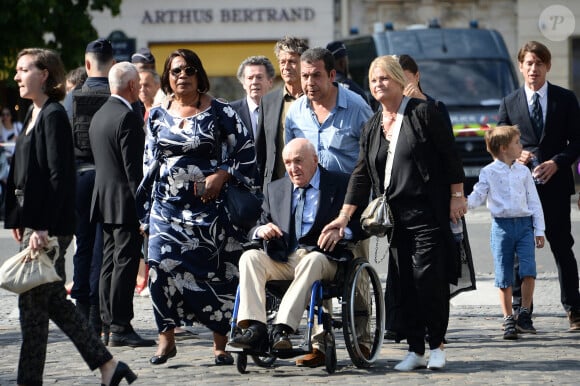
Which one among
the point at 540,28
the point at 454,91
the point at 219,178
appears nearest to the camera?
the point at 219,178

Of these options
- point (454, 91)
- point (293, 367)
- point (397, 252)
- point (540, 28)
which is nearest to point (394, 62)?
point (397, 252)

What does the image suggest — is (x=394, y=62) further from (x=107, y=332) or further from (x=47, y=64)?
(x=107, y=332)

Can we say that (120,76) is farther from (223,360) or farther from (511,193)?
(511,193)

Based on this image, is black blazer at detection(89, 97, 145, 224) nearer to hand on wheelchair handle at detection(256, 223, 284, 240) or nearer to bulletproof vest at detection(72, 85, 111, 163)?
bulletproof vest at detection(72, 85, 111, 163)

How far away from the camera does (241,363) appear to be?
8.51 meters

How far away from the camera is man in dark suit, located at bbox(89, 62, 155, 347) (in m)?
9.80

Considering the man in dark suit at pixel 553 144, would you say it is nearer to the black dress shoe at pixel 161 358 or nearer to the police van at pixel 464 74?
the black dress shoe at pixel 161 358

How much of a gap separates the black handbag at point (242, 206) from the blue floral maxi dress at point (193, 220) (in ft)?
0.19

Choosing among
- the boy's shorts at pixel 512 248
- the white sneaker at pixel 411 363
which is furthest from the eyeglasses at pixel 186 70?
the boy's shorts at pixel 512 248

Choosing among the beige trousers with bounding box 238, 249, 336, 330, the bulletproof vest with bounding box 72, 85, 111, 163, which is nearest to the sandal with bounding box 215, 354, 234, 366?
the beige trousers with bounding box 238, 249, 336, 330

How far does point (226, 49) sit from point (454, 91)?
12.0 metres

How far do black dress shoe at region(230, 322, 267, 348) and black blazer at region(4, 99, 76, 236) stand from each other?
1216 millimetres

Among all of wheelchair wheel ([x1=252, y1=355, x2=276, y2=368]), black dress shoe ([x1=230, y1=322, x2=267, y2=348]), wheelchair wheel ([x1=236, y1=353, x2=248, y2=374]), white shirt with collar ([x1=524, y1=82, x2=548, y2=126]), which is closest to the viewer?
black dress shoe ([x1=230, y1=322, x2=267, y2=348])

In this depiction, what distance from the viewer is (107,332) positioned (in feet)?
32.8
